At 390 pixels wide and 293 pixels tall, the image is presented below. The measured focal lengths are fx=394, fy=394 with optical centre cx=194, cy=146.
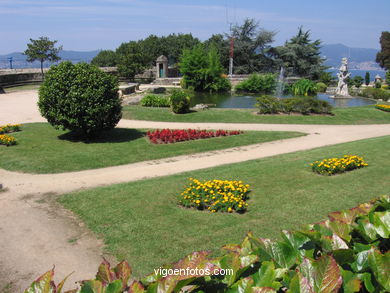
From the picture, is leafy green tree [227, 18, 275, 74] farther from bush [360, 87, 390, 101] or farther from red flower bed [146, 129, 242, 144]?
red flower bed [146, 129, 242, 144]

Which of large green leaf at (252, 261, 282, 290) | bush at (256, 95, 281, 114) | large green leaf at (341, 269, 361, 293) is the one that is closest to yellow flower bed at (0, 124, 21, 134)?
bush at (256, 95, 281, 114)

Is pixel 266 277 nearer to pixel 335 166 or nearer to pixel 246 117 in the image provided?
pixel 335 166

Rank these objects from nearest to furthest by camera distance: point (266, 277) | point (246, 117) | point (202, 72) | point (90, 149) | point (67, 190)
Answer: point (266, 277), point (67, 190), point (90, 149), point (246, 117), point (202, 72)

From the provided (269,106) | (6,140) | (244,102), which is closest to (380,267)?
(6,140)

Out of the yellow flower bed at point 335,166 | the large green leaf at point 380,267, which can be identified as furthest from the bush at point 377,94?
the large green leaf at point 380,267

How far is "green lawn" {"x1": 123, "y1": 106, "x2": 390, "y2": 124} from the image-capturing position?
1728 centimetres

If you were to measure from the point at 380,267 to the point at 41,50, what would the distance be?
34.9m

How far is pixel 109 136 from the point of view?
13.6m

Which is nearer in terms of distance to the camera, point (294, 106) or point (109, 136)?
point (109, 136)

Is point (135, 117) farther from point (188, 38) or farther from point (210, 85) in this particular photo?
point (188, 38)

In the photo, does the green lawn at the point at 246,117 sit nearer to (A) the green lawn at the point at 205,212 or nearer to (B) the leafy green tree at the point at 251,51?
(A) the green lawn at the point at 205,212

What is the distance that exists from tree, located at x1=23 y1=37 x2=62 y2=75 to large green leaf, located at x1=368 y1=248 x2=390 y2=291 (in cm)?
3453

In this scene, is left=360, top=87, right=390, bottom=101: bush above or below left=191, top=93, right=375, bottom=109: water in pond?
above

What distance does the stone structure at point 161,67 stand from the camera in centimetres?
4094
